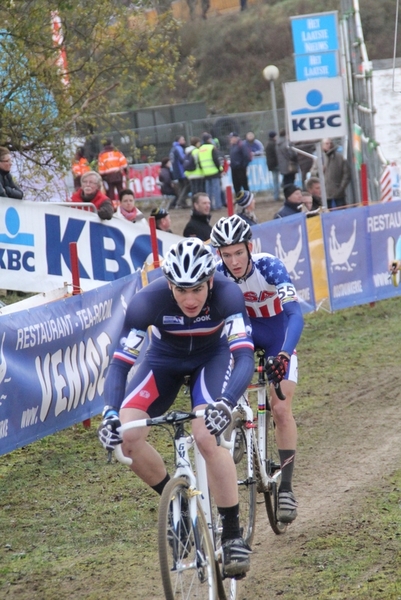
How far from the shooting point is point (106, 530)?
644cm

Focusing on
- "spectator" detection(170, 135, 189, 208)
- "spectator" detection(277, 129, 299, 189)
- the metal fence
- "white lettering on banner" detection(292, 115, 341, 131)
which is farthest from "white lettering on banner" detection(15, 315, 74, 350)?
the metal fence

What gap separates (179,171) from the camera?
27.1 m

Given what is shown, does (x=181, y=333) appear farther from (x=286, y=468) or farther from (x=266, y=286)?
(x=286, y=468)

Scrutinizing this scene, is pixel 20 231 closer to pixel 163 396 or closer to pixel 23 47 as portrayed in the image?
pixel 23 47

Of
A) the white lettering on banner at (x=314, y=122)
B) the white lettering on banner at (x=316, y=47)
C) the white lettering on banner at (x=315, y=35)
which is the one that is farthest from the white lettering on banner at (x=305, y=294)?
the white lettering on banner at (x=315, y=35)

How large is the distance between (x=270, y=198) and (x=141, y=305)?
24.9 metres

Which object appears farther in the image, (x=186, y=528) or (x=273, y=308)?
(x=273, y=308)

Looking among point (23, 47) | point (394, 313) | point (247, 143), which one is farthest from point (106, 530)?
point (247, 143)

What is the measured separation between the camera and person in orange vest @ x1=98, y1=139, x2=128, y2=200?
20688mm

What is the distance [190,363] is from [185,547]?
1072 mm

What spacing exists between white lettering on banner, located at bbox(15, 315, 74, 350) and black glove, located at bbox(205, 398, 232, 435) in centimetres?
337

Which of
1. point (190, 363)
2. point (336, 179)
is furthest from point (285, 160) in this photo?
point (190, 363)

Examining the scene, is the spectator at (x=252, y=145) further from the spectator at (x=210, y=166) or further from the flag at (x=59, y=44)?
the flag at (x=59, y=44)

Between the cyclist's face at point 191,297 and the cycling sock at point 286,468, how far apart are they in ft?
6.03
